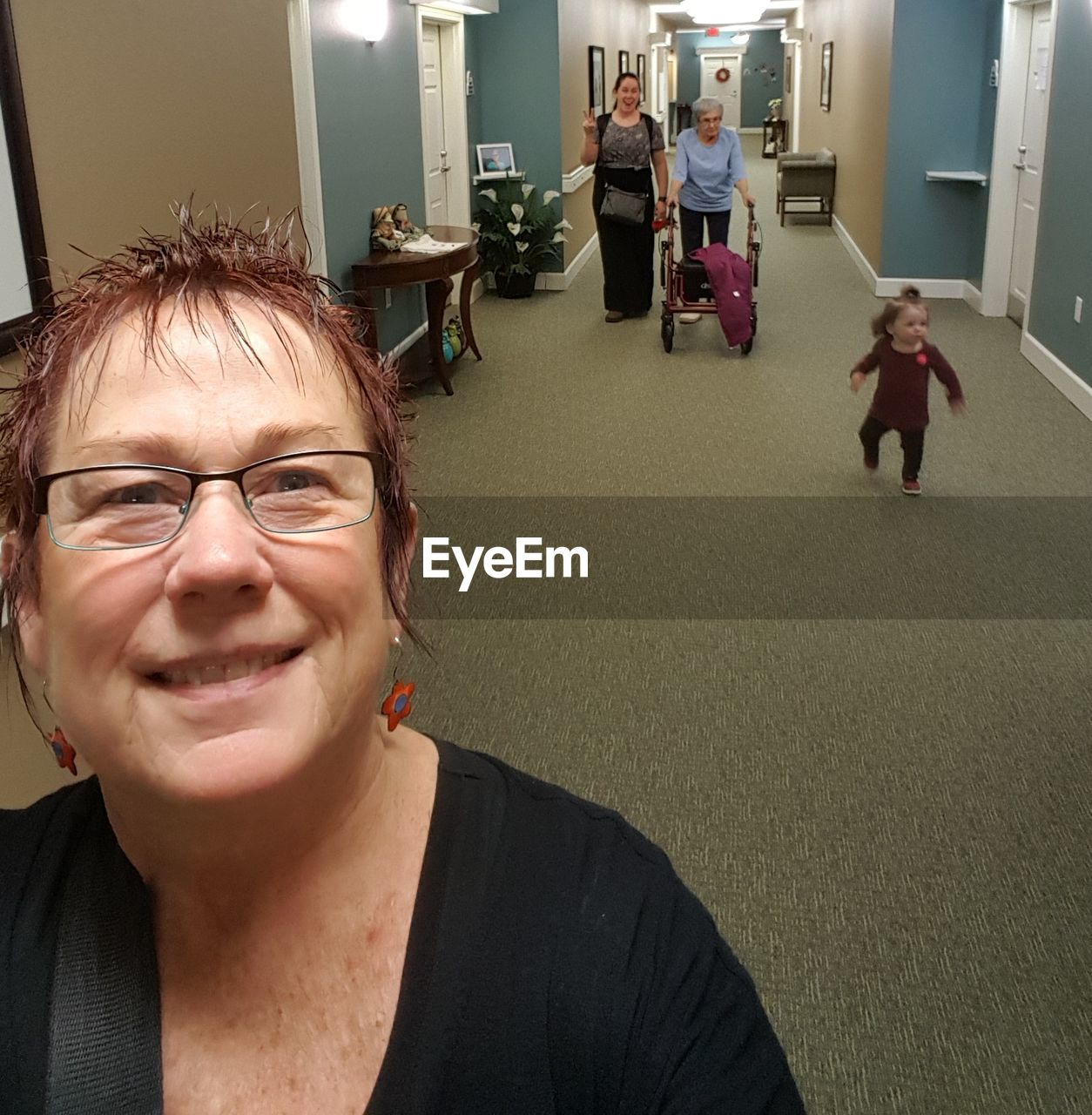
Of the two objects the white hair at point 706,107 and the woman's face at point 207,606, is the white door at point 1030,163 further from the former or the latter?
the woman's face at point 207,606

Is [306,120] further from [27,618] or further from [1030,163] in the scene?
[27,618]

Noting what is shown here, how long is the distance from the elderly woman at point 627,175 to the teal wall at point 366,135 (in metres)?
1.14

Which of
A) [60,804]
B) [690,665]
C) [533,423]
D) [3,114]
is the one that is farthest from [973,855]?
[533,423]

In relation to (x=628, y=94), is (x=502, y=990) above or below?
below

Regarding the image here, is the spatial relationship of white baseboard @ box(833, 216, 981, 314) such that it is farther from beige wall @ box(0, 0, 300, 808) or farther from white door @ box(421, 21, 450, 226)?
beige wall @ box(0, 0, 300, 808)

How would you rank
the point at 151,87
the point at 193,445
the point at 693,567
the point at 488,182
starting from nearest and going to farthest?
the point at 193,445
the point at 151,87
the point at 693,567
the point at 488,182

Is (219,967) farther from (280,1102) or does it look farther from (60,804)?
(60,804)

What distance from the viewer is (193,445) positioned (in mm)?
795

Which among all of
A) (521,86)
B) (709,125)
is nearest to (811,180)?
(521,86)

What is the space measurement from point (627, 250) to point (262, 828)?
24.9 ft

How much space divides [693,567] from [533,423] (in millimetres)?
2021

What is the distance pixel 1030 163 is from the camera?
298 inches

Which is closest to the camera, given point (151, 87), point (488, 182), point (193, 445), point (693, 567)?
point (193, 445)

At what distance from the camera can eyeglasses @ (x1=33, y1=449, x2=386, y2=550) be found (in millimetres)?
783
